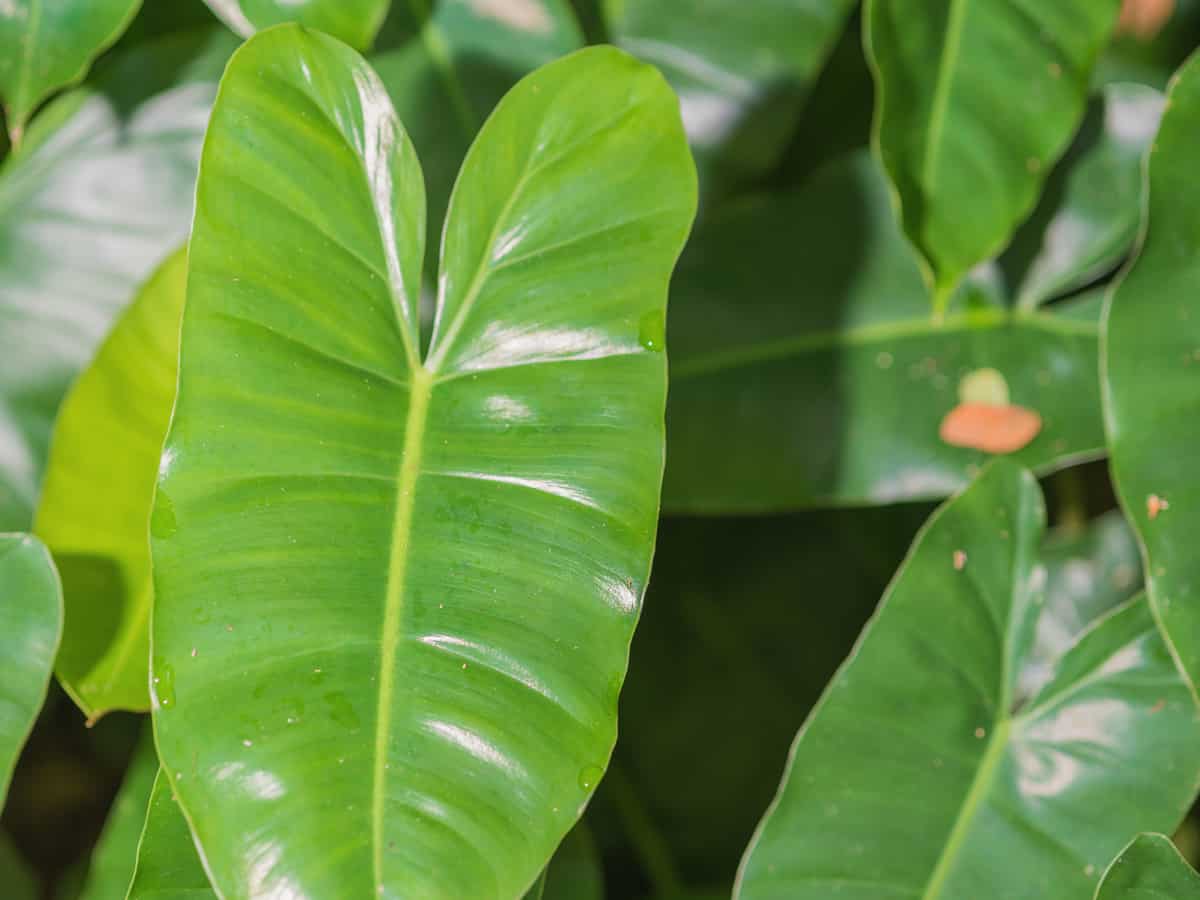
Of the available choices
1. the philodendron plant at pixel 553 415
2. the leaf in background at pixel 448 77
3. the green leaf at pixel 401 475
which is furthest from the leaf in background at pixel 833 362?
the green leaf at pixel 401 475

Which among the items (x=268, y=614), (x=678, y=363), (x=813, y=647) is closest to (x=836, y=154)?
(x=678, y=363)

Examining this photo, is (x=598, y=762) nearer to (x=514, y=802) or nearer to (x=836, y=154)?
(x=514, y=802)

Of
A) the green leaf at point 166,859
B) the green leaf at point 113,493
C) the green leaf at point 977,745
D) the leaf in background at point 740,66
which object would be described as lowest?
the green leaf at point 977,745

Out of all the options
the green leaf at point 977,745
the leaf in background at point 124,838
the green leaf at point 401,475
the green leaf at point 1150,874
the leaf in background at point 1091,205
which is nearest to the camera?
the green leaf at point 401,475

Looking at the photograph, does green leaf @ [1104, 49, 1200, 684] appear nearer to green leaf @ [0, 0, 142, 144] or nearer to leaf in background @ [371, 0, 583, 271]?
leaf in background @ [371, 0, 583, 271]

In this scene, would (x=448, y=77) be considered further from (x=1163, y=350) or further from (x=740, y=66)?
(x=1163, y=350)

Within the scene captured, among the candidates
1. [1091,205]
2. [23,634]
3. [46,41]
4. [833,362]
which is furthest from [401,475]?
[1091,205]

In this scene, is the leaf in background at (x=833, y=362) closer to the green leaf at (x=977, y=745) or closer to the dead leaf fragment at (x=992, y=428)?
the dead leaf fragment at (x=992, y=428)

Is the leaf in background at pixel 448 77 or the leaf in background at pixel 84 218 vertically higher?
the leaf in background at pixel 448 77
